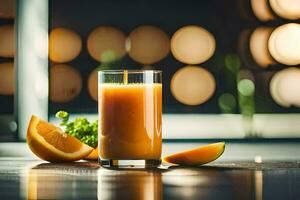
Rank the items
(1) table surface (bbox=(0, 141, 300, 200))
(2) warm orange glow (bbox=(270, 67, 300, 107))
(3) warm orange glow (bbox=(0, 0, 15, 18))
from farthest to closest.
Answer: (2) warm orange glow (bbox=(270, 67, 300, 107)) < (3) warm orange glow (bbox=(0, 0, 15, 18)) < (1) table surface (bbox=(0, 141, 300, 200))

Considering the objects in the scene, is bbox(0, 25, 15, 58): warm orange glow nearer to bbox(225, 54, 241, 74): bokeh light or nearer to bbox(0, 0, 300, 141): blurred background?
bbox(0, 0, 300, 141): blurred background

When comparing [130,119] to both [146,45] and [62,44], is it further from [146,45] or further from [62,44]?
[146,45]

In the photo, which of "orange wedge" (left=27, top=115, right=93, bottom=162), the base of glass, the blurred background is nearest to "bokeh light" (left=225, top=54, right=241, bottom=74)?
the blurred background

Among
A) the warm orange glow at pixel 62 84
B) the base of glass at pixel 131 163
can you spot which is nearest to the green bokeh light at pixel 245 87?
the warm orange glow at pixel 62 84

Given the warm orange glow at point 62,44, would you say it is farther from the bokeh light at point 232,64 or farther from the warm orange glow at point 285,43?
the warm orange glow at point 285,43

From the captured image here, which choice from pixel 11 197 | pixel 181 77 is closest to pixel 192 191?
pixel 11 197

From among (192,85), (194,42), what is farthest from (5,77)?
(192,85)
